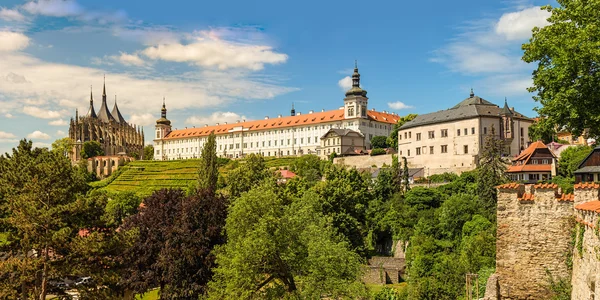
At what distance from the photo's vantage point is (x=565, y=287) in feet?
39.8

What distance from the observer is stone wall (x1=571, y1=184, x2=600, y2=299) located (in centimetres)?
931

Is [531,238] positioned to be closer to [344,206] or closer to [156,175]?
[344,206]

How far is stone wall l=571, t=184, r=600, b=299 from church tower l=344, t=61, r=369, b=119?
97.8 metres

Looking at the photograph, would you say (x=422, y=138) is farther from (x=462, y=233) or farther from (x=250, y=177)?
(x=462, y=233)

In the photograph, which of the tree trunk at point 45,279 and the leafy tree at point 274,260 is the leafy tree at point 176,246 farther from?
the tree trunk at point 45,279

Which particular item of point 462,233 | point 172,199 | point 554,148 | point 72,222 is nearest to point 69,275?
point 72,222

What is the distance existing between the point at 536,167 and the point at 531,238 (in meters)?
41.5

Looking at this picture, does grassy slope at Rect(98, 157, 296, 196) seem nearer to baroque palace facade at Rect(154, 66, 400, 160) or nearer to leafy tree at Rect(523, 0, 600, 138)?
baroque palace facade at Rect(154, 66, 400, 160)

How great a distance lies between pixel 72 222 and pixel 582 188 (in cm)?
1779

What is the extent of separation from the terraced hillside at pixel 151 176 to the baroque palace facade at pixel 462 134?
3593cm

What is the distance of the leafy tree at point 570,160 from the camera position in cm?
4943

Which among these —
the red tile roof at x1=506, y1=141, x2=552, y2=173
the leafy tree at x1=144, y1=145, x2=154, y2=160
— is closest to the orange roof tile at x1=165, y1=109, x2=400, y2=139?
the leafy tree at x1=144, y1=145, x2=154, y2=160

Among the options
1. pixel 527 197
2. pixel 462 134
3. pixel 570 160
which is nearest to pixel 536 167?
pixel 570 160

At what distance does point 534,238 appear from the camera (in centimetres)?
1266
